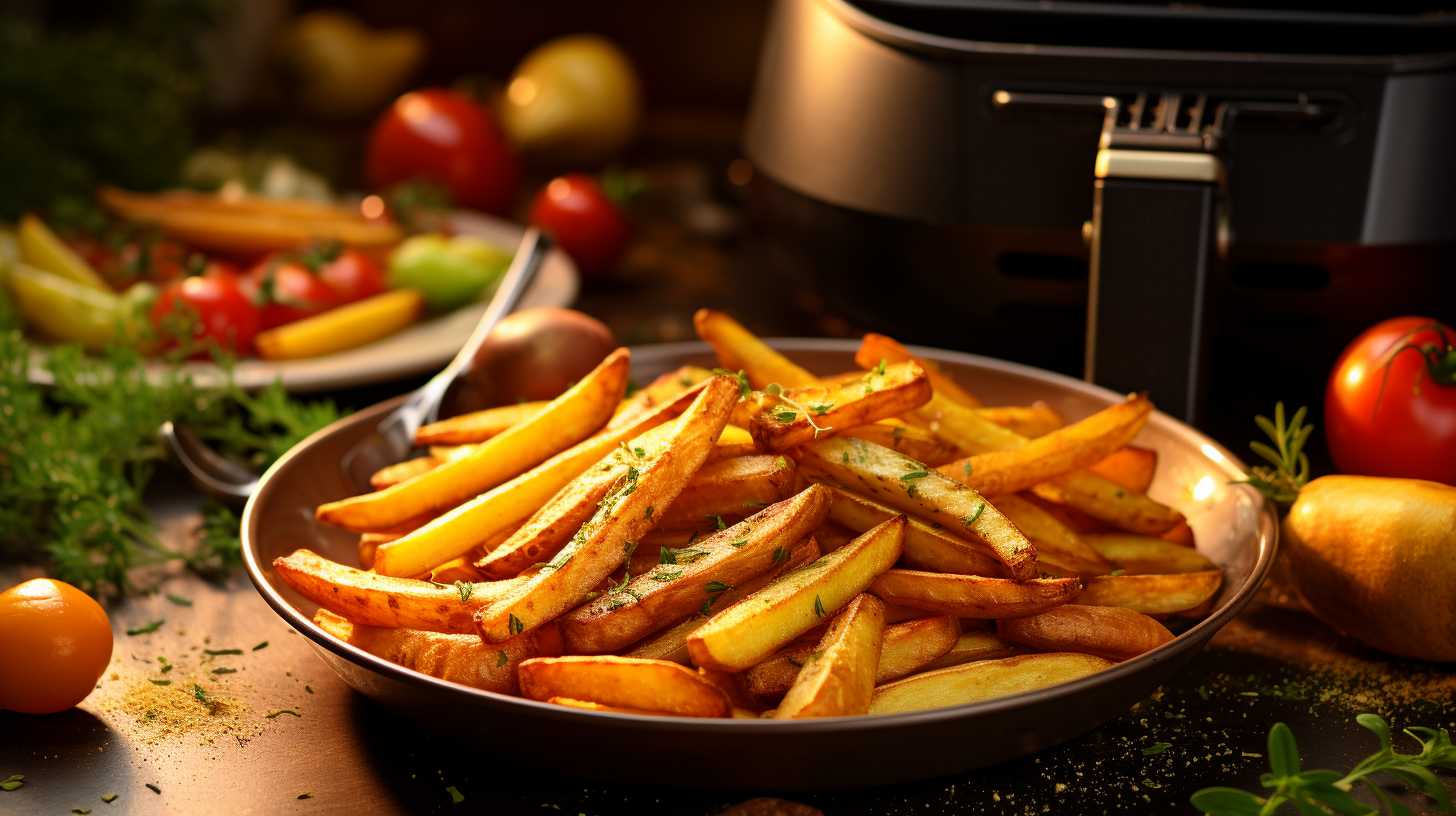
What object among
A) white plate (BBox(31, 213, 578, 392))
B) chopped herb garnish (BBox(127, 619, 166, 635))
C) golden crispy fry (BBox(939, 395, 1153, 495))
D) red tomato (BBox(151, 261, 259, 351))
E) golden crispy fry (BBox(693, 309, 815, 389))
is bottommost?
chopped herb garnish (BBox(127, 619, 166, 635))

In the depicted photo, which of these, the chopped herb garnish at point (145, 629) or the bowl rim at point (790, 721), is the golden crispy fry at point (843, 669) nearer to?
the bowl rim at point (790, 721)

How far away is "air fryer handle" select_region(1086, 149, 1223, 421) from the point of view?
1849 mm

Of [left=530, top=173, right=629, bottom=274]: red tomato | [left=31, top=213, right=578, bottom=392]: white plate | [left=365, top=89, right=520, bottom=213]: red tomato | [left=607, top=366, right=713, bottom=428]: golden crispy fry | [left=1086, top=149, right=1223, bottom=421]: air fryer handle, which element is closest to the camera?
[left=607, top=366, right=713, bottom=428]: golden crispy fry

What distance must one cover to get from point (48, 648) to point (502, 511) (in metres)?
0.48

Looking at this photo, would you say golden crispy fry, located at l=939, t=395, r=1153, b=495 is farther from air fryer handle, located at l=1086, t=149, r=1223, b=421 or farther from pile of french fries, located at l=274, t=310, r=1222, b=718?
air fryer handle, located at l=1086, t=149, r=1223, b=421

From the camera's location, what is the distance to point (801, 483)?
4.85 ft

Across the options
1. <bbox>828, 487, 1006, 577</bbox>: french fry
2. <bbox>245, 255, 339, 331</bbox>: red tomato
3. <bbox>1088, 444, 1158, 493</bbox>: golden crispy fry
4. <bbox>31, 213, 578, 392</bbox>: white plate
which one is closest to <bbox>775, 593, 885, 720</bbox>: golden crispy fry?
<bbox>828, 487, 1006, 577</bbox>: french fry

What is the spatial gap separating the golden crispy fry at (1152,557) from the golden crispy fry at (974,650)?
246 millimetres

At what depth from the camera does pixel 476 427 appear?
171 cm

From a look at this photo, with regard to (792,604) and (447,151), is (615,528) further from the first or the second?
(447,151)

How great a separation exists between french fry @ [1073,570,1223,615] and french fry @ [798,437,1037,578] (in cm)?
15

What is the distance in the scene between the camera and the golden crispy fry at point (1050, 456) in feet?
4.95

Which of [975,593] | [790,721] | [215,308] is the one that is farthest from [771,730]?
[215,308]

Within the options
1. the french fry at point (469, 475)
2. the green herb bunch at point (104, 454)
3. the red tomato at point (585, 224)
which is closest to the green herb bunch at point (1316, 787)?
the french fry at point (469, 475)
